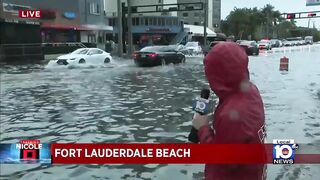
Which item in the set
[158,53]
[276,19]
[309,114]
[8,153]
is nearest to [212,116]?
[8,153]

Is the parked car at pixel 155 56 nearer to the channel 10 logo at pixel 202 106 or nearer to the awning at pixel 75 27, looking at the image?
the awning at pixel 75 27

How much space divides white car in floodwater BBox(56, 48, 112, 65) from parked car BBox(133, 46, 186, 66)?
7.98ft

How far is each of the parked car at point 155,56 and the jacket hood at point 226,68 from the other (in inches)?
1130

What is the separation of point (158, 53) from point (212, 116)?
29.2 m

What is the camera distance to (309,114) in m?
11.6

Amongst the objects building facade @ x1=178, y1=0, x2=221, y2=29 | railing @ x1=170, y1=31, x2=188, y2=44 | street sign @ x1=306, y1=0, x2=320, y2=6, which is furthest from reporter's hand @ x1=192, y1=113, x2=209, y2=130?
building facade @ x1=178, y1=0, x2=221, y2=29

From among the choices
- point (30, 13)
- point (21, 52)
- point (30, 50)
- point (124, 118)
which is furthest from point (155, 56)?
point (124, 118)

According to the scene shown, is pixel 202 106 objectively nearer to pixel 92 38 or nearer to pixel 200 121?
pixel 200 121

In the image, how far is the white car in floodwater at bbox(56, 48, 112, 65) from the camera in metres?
30.3

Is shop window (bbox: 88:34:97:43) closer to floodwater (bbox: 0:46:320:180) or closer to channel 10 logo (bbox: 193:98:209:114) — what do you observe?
floodwater (bbox: 0:46:320:180)

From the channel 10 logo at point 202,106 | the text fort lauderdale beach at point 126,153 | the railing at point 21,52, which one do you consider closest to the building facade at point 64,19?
the railing at point 21,52

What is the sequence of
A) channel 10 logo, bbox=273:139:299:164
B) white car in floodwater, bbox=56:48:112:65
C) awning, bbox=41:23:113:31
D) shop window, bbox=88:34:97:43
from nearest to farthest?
channel 10 logo, bbox=273:139:299:164 → white car in floodwater, bbox=56:48:112:65 → awning, bbox=41:23:113:31 → shop window, bbox=88:34:97:43

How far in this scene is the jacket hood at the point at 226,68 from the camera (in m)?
2.72

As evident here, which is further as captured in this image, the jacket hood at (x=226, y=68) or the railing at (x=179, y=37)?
the railing at (x=179, y=37)
